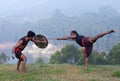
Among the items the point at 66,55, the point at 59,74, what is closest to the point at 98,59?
the point at 66,55

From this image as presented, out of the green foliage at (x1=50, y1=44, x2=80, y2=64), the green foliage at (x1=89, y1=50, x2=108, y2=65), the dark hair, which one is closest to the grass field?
the dark hair

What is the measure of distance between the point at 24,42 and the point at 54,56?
43.7 m

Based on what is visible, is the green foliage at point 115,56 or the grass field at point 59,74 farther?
the green foliage at point 115,56

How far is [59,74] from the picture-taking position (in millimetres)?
17500

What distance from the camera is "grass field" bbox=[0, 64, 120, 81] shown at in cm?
1582

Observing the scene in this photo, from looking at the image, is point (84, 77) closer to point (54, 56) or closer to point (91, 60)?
point (91, 60)

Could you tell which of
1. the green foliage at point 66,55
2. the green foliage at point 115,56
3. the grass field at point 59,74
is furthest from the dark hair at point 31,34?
the green foliage at point 66,55

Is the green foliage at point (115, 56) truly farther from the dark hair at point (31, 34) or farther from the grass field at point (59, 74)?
the dark hair at point (31, 34)

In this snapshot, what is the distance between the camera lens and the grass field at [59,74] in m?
15.8

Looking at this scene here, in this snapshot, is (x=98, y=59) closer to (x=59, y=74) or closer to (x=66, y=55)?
(x=66, y=55)

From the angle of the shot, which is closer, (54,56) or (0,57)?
(54,56)

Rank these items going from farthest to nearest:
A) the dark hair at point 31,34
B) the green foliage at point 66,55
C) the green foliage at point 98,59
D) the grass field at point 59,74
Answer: the green foliage at point 66,55, the green foliage at point 98,59, the dark hair at point 31,34, the grass field at point 59,74

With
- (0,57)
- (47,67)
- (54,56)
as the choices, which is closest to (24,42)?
(47,67)

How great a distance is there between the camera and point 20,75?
1692cm
